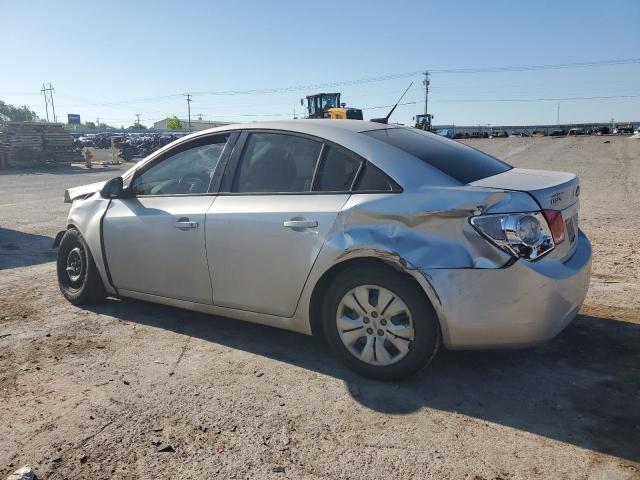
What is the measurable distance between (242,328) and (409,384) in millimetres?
1593

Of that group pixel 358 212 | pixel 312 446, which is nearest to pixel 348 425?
pixel 312 446

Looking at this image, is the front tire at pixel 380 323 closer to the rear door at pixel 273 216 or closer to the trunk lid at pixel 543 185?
the rear door at pixel 273 216

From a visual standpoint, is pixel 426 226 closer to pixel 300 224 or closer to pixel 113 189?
pixel 300 224

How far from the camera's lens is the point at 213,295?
12.7 ft

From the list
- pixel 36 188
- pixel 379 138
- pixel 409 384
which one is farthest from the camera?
pixel 36 188

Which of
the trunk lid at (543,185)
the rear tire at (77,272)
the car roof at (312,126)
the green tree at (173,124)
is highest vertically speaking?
the green tree at (173,124)

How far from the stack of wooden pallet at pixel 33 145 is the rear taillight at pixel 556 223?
99.9 ft

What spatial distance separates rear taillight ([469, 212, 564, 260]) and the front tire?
522mm

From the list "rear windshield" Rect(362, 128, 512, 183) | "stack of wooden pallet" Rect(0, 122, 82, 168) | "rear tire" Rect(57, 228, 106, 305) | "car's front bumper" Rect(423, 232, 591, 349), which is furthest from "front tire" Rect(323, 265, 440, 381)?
"stack of wooden pallet" Rect(0, 122, 82, 168)

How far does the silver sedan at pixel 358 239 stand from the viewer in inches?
116

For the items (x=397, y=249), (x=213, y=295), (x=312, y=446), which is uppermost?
(x=397, y=249)

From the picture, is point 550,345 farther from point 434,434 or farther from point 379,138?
point 379,138

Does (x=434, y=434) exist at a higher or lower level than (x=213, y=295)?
lower

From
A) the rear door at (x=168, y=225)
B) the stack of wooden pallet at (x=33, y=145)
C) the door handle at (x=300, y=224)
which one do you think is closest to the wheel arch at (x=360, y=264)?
the door handle at (x=300, y=224)
